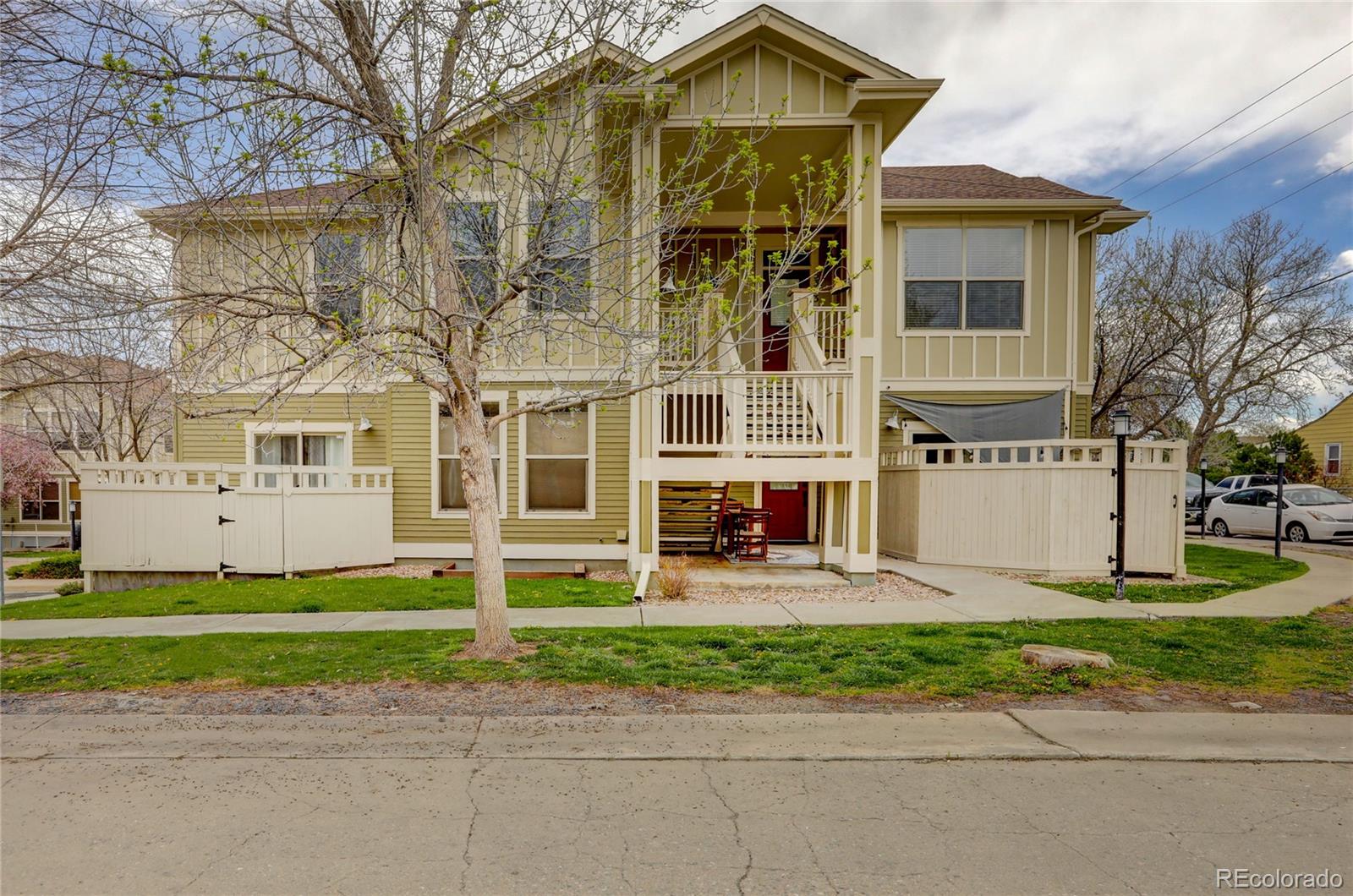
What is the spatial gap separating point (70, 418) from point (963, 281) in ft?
72.3

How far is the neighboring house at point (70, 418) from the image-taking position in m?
9.34

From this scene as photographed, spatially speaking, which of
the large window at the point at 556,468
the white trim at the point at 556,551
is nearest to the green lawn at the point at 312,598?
the white trim at the point at 556,551

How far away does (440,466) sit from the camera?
12.4 meters

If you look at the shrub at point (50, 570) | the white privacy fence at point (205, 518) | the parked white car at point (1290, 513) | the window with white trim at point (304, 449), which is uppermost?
the window with white trim at point (304, 449)

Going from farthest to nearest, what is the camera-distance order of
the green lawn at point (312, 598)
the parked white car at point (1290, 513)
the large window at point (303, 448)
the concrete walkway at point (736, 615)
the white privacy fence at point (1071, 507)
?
the parked white car at point (1290, 513), the large window at point (303, 448), the white privacy fence at point (1071, 507), the green lawn at point (312, 598), the concrete walkway at point (736, 615)

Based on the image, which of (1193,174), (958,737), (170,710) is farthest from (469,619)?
(1193,174)

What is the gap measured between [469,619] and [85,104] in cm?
598

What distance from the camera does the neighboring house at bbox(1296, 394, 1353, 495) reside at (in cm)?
2939

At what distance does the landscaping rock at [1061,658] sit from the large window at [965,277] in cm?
851

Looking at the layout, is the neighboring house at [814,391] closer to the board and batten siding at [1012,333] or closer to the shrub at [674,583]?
the board and batten siding at [1012,333]

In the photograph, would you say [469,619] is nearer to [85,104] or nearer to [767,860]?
[767,860]

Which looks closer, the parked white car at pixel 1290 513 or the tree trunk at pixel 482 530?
the tree trunk at pixel 482 530

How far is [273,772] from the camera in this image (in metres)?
4.06

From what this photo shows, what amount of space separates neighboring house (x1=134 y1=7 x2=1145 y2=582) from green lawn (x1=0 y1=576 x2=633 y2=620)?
4.67ft
